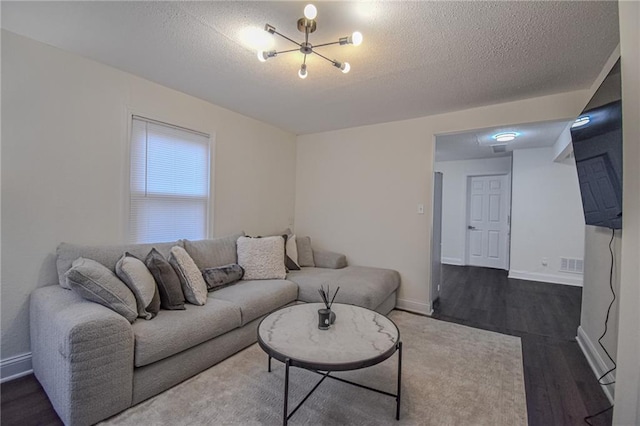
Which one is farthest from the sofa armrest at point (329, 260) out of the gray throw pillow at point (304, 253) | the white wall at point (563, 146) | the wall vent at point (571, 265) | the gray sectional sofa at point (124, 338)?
the wall vent at point (571, 265)

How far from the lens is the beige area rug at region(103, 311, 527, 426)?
171cm

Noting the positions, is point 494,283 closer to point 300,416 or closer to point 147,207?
point 300,416

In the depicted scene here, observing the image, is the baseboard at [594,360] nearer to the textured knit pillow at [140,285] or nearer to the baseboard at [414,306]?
the baseboard at [414,306]

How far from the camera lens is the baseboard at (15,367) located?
2012 millimetres

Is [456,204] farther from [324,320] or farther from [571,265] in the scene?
[324,320]

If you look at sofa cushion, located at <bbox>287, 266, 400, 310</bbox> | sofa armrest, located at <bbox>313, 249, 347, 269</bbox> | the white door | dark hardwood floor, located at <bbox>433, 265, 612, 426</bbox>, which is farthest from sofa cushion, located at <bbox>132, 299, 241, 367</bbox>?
the white door

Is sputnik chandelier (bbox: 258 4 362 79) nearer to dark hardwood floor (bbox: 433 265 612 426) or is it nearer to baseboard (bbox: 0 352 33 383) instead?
dark hardwood floor (bbox: 433 265 612 426)

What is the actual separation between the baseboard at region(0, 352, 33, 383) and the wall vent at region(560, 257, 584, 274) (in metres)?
7.05

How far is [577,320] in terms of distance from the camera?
343 centimetres

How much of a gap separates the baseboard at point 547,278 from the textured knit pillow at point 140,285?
5914 millimetres

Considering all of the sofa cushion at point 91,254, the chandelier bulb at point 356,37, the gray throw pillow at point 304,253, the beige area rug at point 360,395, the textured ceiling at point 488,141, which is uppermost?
the textured ceiling at point 488,141

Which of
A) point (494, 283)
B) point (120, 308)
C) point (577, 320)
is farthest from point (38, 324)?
point (494, 283)

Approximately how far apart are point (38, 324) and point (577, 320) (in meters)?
5.14

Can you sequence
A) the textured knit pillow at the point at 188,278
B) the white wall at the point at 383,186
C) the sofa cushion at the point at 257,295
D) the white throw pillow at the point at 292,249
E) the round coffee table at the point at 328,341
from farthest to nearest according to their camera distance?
1. the white throw pillow at the point at 292,249
2. the white wall at the point at 383,186
3. the sofa cushion at the point at 257,295
4. the textured knit pillow at the point at 188,278
5. the round coffee table at the point at 328,341
